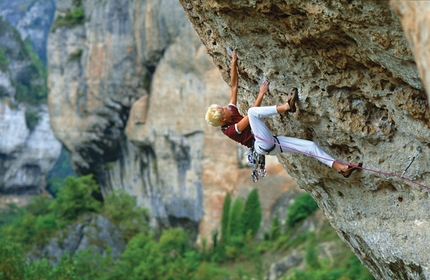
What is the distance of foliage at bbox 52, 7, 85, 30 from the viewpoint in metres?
33.7

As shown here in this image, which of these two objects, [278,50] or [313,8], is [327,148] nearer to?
[278,50]

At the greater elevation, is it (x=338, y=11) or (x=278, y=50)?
(x=338, y=11)

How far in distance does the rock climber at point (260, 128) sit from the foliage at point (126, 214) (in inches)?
907

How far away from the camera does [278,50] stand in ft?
17.8

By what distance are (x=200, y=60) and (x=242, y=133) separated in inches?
790

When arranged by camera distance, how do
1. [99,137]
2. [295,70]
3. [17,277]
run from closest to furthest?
[295,70] < [17,277] < [99,137]

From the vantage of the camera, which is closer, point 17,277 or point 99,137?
point 17,277

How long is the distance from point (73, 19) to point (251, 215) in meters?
15.9

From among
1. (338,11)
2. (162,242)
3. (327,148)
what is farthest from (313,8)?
(162,242)

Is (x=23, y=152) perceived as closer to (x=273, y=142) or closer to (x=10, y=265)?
(x=10, y=265)

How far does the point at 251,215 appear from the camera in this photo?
25703 mm

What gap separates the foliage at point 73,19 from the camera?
110 feet

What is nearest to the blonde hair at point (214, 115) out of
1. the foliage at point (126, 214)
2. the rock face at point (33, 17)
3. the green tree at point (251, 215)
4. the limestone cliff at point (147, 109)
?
the limestone cliff at point (147, 109)

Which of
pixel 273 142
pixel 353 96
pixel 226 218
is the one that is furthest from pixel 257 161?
pixel 226 218
